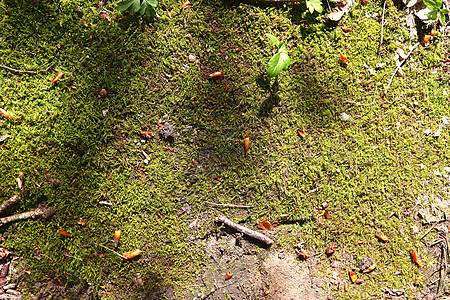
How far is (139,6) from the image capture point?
8.87 ft

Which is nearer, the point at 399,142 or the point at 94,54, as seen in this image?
the point at 94,54

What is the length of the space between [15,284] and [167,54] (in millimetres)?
2639

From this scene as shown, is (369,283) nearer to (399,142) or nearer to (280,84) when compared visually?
(399,142)

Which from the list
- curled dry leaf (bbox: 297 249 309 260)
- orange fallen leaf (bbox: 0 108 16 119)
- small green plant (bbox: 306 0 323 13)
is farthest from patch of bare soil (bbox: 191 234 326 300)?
small green plant (bbox: 306 0 323 13)

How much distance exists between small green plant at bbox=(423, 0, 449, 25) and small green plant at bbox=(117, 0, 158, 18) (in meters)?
2.86

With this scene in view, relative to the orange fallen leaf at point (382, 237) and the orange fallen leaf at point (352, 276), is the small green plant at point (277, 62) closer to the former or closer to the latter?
the orange fallen leaf at point (382, 237)

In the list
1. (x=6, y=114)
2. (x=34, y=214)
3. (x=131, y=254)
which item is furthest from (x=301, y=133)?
(x=6, y=114)

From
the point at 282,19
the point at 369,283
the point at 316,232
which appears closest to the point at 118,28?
the point at 282,19

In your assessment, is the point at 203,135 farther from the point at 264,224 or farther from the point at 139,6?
the point at 139,6

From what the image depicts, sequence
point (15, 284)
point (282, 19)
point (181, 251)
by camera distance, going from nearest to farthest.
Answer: point (15, 284) → point (181, 251) → point (282, 19)

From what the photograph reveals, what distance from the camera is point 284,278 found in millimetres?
2799

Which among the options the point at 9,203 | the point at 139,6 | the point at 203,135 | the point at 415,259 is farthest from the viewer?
the point at 415,259

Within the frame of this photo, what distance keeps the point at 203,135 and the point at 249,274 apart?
4.86 feet

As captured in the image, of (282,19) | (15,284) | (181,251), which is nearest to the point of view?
(15,284)
